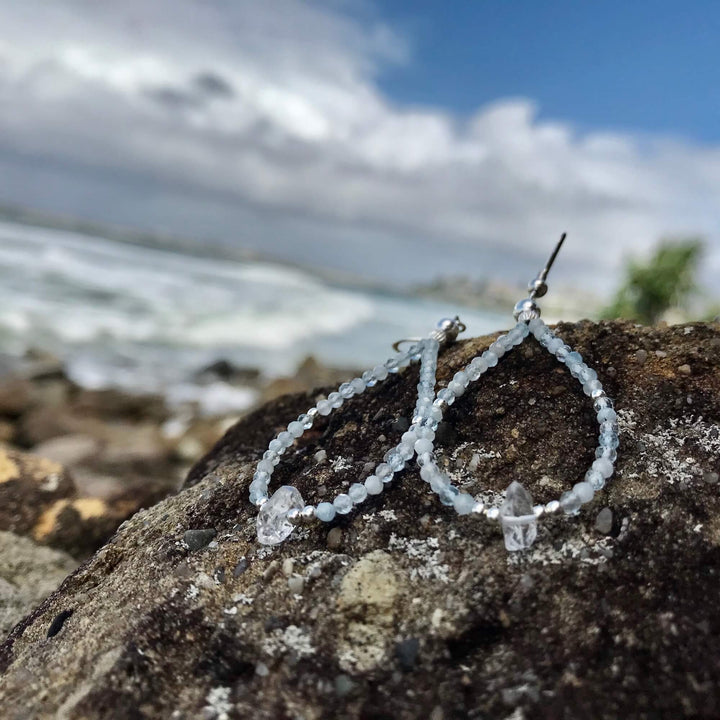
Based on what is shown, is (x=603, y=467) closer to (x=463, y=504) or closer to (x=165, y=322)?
(x=463, y=504)

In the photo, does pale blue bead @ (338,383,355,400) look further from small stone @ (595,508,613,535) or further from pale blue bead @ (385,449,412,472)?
small stone @ (595,508,613,535)

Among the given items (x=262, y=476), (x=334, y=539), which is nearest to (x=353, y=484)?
(x=334, y=539)

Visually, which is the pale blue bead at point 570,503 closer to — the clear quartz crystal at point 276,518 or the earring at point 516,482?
the earring at point 516,482

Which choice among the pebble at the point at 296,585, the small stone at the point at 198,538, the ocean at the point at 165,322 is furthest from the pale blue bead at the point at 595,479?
the ocean at the point at 165,322

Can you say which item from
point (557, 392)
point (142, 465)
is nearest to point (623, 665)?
point (557, 392)

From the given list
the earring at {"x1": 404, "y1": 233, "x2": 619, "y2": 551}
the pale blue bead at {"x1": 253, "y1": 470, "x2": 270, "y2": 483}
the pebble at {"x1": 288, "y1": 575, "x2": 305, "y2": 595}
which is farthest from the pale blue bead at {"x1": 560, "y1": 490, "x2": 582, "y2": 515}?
the pale blue bead at {"x1": 253, "y1": 470, "x2": 270, "y2": 483}

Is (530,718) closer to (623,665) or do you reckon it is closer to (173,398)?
(623,665)
